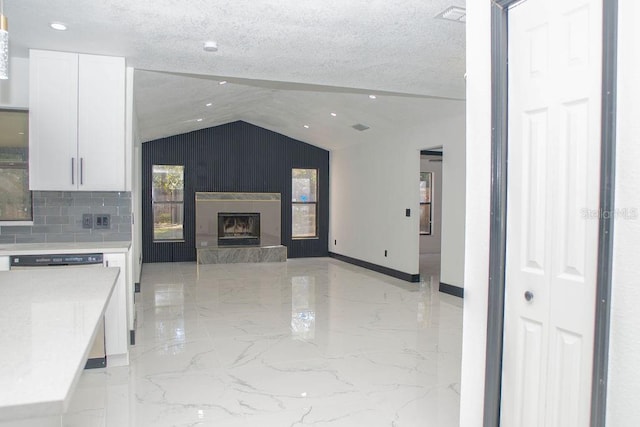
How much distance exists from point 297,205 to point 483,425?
9034mm

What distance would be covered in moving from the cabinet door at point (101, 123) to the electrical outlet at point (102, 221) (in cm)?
41

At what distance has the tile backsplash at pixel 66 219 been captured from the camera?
167 inches

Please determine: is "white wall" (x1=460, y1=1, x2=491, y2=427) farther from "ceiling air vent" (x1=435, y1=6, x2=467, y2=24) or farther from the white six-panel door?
"ceiling air vent" (x1=435, y1=6, x2=467, y2=24)

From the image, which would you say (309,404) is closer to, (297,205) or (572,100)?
(572,100)

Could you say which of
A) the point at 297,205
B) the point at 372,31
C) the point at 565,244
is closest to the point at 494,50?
the point at 565,244

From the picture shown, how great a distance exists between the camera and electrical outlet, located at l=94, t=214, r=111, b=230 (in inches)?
170

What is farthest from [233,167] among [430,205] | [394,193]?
[430,205]

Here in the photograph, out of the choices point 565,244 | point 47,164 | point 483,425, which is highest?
point 47,164

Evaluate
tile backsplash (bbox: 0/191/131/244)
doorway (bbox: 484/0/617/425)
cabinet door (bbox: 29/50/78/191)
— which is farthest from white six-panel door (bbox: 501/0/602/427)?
tile backsplash (bbox: 0/191/131/244)

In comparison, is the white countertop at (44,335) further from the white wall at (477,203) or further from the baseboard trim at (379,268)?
the baseboard trim at (379,268)

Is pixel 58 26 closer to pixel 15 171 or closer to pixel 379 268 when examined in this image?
pixel 15 171

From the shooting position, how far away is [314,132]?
9.95 metres

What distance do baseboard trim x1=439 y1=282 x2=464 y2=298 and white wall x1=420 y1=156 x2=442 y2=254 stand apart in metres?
5.26

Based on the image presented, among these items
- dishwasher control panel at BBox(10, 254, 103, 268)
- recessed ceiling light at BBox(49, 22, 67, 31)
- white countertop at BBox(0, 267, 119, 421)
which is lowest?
dishwasher control panel at BBox(10, 254, 103, 268)
